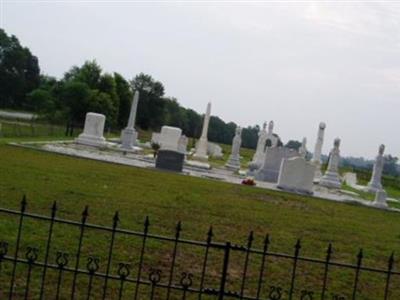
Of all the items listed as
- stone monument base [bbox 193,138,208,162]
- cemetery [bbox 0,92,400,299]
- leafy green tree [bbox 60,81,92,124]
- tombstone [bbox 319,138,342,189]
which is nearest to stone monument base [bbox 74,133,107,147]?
stone monument base [bbox 193,138,208,162]

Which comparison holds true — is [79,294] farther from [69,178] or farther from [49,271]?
[69,178]

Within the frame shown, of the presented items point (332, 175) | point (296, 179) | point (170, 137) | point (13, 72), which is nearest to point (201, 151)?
point (170, 137)

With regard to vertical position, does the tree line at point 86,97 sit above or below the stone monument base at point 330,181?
above

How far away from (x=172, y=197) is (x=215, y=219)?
3.42m

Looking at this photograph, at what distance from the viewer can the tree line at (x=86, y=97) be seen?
5828cm

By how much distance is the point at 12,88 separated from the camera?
88.8 metres

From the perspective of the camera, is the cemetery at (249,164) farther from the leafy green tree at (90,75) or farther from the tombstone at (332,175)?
the leafy green tree at (90,75)

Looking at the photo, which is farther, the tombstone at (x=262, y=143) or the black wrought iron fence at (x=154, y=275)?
the tombstone at (x=262, y=143)

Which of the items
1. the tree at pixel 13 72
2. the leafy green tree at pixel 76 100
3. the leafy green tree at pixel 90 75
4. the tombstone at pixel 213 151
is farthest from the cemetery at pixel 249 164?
the tree at pixel 13 72

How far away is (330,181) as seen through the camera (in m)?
35.9

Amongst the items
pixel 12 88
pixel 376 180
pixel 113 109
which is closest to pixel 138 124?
pixel 12 88

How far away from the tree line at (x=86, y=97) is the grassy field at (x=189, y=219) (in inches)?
1430

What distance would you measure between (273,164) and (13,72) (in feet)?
220

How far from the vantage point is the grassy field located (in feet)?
27.8
